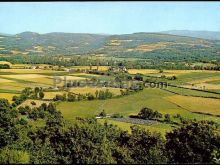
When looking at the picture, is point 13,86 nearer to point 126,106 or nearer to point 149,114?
point 126,106

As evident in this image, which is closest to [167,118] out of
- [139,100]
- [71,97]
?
[139,100]

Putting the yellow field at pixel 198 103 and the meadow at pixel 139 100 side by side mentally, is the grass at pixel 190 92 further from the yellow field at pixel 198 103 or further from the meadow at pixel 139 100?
the yellow field at pixel 198 103

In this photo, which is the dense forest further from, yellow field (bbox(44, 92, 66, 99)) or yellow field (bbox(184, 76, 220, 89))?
yellow field (bbox(184, 76, 220, 89))

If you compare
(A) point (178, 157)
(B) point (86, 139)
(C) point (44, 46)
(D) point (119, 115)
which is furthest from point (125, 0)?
(C) point (44, 46)

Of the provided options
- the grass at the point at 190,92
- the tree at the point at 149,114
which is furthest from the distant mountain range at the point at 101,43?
the tree at the point at 149,114

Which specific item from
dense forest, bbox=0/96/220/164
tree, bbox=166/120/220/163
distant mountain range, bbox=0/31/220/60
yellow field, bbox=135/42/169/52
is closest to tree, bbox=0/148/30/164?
dense forest, bbox=0/96/220/164

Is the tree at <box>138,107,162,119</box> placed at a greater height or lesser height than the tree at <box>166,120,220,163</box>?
lesser

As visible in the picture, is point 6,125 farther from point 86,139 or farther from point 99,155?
point 99,155

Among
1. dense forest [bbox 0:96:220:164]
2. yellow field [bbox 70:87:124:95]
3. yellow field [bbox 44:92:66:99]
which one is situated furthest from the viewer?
yellow field [bbox 70:87:124:95]
